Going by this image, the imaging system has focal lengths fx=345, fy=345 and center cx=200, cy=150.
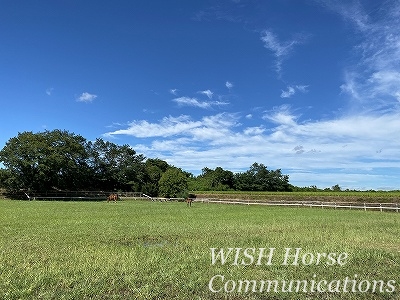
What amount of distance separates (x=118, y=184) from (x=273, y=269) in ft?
238

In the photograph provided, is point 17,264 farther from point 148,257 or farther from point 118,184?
point 118,184

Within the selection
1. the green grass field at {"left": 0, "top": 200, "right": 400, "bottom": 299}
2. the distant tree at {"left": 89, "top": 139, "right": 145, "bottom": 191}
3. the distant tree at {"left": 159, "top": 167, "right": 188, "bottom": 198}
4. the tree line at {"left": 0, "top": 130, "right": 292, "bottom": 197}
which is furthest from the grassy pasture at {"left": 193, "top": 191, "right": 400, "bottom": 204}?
the green grass field at {"left": 0, "top": 200, "right": 400, "bottom": 299}

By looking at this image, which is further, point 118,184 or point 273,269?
point 118,184

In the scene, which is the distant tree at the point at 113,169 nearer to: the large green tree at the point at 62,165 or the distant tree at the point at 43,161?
the large green tree at the point at 62,165

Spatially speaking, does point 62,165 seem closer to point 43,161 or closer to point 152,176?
point 43,161

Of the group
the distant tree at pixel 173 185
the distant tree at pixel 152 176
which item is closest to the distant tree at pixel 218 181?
the distant tree at pixel 152 176

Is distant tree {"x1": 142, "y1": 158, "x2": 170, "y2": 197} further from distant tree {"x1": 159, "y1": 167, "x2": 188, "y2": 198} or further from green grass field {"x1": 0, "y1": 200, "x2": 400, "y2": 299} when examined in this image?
green grass field {"x1": 0, "y1": 200, "x2": 400, "y2": 299}

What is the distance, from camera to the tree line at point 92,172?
56.4m

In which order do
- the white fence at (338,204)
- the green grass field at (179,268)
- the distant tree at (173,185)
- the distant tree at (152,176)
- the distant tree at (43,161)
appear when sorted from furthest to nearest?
1. the distant tree at (152,176)
2. the distant tree at (173,185)
3. the distant tree at (43,161)
4. the white fence at (338,204)
5. the green grass field at (179,268)

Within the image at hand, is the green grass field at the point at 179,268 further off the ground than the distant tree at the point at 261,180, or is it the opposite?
the distant tree at the point at 261,180

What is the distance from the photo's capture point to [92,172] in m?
75.2

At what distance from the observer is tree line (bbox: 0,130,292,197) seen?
56406mm

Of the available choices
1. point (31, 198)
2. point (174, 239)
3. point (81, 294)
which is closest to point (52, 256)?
point (81, 294)

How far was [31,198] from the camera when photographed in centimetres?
5559
